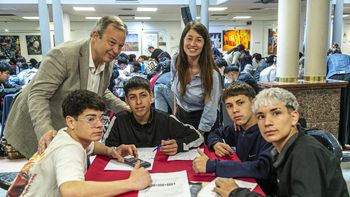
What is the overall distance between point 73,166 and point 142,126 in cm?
90

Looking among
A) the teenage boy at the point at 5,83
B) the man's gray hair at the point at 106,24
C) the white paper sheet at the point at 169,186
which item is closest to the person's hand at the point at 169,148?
the white paper sheet at the point at 169,186

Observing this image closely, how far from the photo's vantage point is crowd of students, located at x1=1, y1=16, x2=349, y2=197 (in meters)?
1.30

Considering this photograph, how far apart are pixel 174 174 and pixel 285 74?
3.06 metres

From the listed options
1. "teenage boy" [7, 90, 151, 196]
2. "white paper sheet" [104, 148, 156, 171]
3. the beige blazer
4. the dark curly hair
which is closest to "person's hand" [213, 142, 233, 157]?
"white paper sheet" [104, 148, 156, 171]

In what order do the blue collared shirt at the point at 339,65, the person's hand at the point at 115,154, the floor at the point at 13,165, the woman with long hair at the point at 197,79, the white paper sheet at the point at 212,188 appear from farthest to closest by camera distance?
the blue collared shirt at the point at 339,65
the floor at the point at 13,165
the woman with long hair at the point at 197,79
the person's hand at the point at 115,154
the white paper sheet at the point at 212,188

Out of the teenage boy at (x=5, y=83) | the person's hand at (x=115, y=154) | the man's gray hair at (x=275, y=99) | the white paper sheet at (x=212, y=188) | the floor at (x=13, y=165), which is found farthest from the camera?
the teenage boy at (x=5, y=83)

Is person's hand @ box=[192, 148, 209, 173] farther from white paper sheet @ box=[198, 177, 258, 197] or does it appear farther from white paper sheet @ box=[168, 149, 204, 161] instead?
white paper sheet @ box=[168, 149, 204, 161]

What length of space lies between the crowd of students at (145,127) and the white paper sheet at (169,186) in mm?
46

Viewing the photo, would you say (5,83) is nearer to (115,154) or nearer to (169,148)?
(115,154)

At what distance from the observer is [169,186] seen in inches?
55.3

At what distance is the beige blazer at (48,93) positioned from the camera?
1.83 meters

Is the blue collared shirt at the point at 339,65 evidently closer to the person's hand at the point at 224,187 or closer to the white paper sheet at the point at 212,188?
the white paper sheet at the point at 212,188

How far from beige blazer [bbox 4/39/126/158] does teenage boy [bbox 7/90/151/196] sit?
0.29 m

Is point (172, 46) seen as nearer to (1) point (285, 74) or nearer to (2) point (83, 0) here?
(2) point (83, 0)
